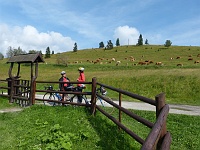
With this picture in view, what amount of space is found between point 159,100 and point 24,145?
422cm

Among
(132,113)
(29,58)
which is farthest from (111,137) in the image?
(29,58)

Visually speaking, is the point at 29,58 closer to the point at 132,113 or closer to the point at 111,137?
the point at 111,137

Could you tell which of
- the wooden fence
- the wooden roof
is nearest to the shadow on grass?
the wooden fence

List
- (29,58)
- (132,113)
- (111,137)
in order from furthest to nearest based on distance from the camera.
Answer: (29,58), (111,137), (132,113)

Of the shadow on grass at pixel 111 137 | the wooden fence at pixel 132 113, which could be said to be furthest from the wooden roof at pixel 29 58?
the shadow on grass at pixel 111 137

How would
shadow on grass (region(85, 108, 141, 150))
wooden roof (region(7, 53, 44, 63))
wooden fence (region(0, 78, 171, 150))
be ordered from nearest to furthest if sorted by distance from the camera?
1. wooden fence (region(0, 78, 171, 150))
2. shadow on grass (region(85, 108, 141, 150))
3. wooden roof (region(7, 53, 44, 63))

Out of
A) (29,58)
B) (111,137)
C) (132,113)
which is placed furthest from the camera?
(29,58)

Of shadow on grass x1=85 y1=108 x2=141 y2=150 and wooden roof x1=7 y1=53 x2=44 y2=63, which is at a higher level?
wooden roof x1=7 y1=53 x2=44 y2=63

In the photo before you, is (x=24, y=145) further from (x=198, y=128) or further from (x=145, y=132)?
(x=198, y=128)

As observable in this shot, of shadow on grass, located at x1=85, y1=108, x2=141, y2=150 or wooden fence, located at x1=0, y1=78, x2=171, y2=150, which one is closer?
wooden fence, located at x1=0, y1=78, x2=171, y2=150

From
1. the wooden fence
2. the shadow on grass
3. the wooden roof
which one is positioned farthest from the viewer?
the wooden roof

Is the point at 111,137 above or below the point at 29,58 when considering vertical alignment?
below

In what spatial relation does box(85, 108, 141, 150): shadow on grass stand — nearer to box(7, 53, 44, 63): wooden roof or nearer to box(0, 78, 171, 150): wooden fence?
box(0, 78, 171, 150): wooden fence

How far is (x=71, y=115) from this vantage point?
8703 millimetres
